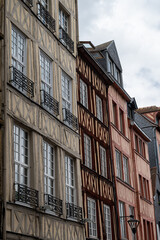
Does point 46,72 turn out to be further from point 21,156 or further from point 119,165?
point 119,165

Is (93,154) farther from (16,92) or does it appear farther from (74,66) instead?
(16,92)

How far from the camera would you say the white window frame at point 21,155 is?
12988 mm

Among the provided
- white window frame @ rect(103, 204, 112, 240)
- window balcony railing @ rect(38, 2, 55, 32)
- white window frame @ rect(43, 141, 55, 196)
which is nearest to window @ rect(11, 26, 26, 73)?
window balcony railing @ rect(38, 2, 55, 32)

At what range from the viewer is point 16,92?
13.5 meters

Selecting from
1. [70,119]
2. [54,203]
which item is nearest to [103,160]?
[70,119]

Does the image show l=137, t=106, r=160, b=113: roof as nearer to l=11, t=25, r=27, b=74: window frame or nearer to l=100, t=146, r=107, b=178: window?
l=100, t=146, r=107, b=178: window

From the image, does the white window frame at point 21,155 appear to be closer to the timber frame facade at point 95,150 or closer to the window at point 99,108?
the timber frame facade at point 95,150

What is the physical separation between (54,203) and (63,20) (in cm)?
771

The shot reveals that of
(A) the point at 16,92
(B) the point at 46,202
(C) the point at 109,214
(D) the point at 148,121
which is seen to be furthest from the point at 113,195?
(D) the point at 148,121

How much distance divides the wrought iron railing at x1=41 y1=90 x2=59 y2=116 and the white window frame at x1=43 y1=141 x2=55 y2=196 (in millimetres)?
1203

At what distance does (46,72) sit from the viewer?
16219mm

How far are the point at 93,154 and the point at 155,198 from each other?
1197cm

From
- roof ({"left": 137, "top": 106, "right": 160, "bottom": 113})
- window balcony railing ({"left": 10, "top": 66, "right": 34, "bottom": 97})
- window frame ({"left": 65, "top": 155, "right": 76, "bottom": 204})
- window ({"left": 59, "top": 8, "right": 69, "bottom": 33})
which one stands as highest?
roof ({"left": 137, "top": 106, "right": 160, "bottom": 113})

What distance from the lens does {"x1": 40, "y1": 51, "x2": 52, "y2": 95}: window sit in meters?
15.8
